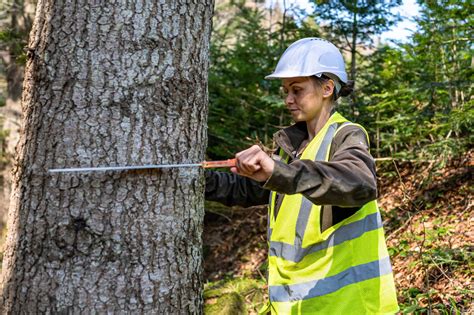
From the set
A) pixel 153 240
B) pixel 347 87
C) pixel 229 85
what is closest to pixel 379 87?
pixel 229 85

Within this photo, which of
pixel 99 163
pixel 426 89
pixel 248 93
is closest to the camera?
pixel 99 163

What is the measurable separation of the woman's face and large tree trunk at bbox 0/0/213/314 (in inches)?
24.6

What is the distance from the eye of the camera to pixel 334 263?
216 centimetres

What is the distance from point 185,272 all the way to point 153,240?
9.0 inches

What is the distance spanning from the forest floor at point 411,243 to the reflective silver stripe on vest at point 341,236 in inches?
64.9

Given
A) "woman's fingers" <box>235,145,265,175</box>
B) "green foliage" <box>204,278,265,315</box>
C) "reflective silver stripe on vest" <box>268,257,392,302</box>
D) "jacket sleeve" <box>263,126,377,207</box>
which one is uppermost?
"woman's fingers" <box>235,145,265,175</box>

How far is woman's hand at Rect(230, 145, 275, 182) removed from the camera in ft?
6.15

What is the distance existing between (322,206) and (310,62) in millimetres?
719

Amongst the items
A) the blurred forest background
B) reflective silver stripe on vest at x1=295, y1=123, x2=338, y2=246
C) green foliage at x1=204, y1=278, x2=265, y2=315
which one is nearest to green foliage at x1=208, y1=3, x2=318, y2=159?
the blurred forest background

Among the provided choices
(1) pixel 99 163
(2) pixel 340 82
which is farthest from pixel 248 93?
(1) pixel 99 163

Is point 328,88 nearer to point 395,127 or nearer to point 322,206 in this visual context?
point 322,206

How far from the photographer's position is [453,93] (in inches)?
252

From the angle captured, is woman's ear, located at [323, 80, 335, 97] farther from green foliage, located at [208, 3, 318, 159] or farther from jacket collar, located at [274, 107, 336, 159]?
green foliage, located at [208, 3, 318, 159]

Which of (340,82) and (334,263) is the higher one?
(340,82)
